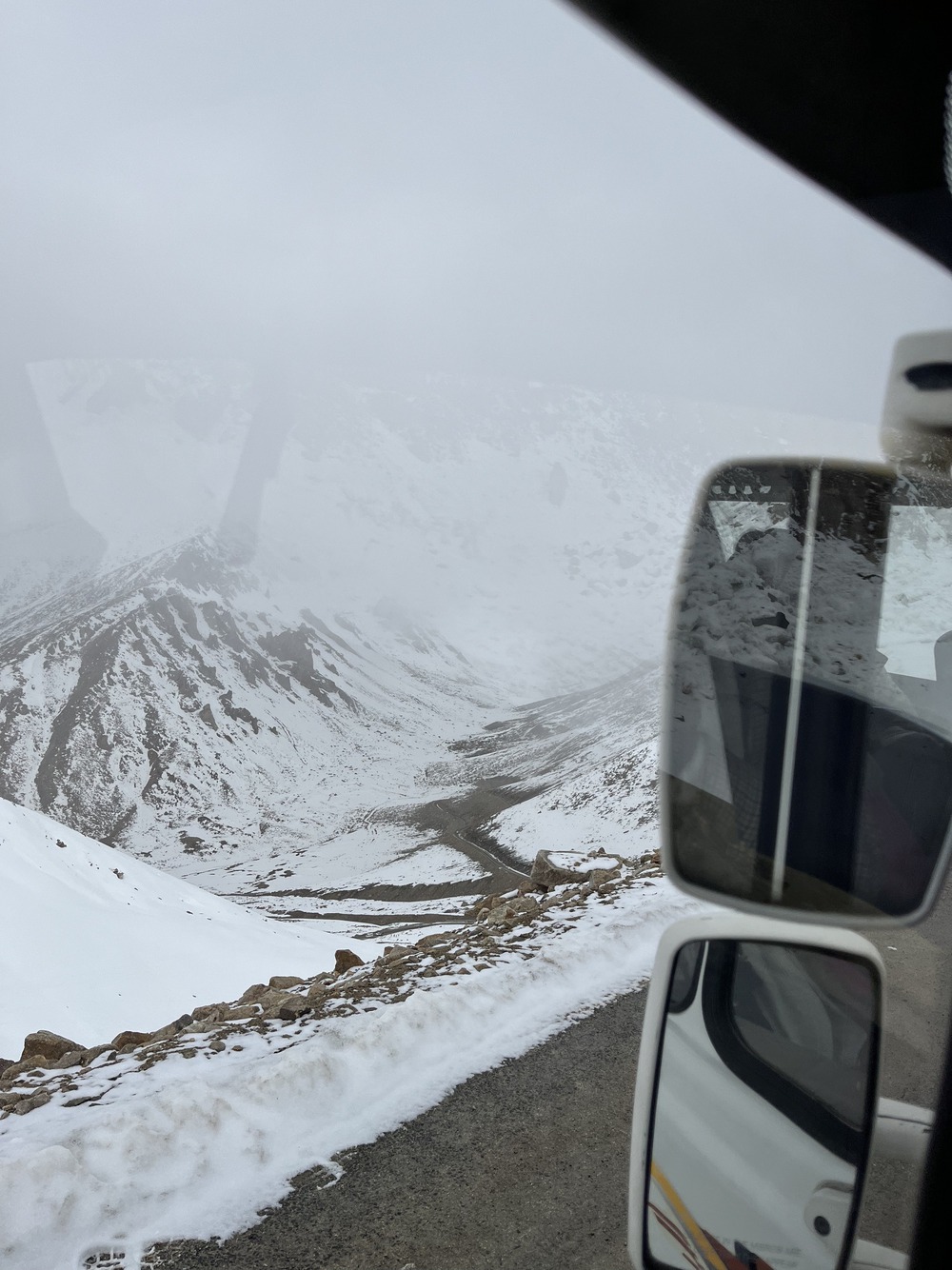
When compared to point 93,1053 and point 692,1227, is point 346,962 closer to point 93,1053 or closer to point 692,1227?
Result: point 93,1053

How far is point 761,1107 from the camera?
1035 millimetres

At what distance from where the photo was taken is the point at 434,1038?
12.7ft

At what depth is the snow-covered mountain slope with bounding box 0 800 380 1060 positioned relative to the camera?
8.92m

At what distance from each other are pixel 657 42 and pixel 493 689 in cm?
14059

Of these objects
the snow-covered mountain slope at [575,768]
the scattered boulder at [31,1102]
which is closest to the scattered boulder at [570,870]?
the snow-covered mountain slope at [575,768]

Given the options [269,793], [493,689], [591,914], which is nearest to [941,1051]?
[591,914]

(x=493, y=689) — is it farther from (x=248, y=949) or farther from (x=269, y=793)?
(x=248, y=949)

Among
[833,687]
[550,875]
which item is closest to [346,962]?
[550,875]

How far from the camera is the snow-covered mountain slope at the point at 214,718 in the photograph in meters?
80.6

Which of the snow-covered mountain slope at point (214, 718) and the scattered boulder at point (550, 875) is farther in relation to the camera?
the snow-covered mountain slope at point (214, 718)

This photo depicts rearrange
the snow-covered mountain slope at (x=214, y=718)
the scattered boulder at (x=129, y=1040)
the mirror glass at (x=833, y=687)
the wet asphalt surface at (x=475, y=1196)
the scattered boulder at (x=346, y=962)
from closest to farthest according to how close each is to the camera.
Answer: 1. the mirror glass at (x=833, y=687)
2. the wet asphalt surface at (x=475, y=1196)
3. the scattered boulder at (x=129, y=1040)
4. the scattered boulder at (x=346, y=962)
5. the snow-covered mountain slope at (x=214, y=718)

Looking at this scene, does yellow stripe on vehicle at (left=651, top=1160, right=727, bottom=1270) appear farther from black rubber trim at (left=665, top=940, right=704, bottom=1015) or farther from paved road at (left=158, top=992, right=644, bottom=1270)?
paved road at (left=158, top=992, right=644, bottom=1270)

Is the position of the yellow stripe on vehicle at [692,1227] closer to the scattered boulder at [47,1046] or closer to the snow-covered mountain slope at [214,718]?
the scattered boulder at [47,1046]

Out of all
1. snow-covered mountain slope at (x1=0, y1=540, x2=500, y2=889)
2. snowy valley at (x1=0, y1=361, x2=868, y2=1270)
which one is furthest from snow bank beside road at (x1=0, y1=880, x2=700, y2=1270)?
snow-covered mountain slope at (x1=0, y1=540, x2=500, y2=889)
